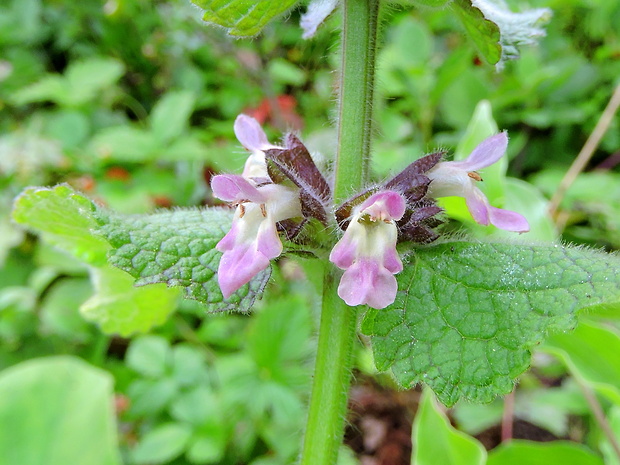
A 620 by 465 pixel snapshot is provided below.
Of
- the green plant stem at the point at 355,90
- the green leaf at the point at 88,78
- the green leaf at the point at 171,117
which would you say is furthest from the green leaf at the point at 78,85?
the green plant stem at the point at 355,90

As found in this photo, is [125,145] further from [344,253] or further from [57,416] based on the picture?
[344,253]

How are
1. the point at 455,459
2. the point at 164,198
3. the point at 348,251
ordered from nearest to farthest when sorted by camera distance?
the point at 348,251
the point at 455,459
the point at 164,198

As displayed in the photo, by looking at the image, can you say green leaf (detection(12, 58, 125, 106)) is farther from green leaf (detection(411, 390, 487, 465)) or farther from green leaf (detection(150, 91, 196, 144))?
green leaf (detection(411, 390, 487, 465))

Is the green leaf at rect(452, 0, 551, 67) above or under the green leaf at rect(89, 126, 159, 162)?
above

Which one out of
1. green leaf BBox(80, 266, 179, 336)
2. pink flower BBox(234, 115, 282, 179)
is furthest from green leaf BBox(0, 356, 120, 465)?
pink flower BBox(234, 115, 282, 179)

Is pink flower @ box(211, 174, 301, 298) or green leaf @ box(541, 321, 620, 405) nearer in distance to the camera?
pink flower @ box(211, 174, 301, 298)

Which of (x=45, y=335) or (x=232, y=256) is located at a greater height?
(x=232, y=256)

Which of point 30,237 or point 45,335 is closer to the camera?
point 45,335

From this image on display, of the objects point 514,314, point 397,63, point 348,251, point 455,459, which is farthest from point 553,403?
point 397,63

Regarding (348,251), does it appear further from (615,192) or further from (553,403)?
(615,192)
